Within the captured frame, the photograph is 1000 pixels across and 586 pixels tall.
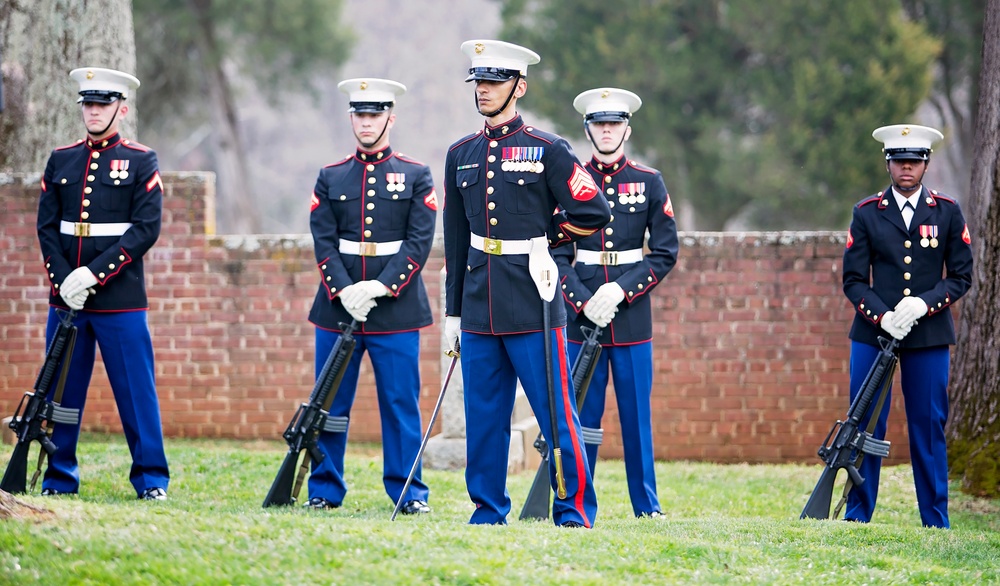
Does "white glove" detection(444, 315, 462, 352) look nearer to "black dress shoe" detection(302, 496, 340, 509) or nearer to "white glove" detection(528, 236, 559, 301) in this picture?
"white glove" detection(528, 236, 559, 301)

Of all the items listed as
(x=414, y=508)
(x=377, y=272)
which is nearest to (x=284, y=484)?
(x=414, y=508)

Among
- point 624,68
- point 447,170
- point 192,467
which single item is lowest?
point 192,467

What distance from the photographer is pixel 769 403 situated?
344 inches

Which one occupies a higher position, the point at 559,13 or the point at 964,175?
the point at 559,13

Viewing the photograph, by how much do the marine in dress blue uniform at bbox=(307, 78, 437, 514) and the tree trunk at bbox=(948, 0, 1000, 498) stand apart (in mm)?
3422

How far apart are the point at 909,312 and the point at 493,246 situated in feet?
7.20

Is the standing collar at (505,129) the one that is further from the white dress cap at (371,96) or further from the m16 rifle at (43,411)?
the m16 rifle at (43,411)

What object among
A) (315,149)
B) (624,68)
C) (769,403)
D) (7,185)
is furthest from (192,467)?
(315,149)

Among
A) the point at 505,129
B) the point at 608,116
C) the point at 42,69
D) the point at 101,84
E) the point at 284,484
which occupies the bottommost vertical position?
the point at 284,484

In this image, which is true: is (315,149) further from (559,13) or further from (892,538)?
(892,538)

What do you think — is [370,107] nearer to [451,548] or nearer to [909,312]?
[451,548]

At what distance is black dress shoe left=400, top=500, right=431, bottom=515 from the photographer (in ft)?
19.6

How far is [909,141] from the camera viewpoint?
5.96 metres

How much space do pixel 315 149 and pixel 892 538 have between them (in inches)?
1932
